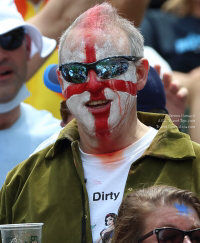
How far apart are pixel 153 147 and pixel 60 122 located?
1.43 m

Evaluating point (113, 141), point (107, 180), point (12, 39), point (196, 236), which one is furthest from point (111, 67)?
point (12, 39)

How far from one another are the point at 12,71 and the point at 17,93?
171 millimetres

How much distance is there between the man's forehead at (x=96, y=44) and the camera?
304cm

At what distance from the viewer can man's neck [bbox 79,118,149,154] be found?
10.00ft

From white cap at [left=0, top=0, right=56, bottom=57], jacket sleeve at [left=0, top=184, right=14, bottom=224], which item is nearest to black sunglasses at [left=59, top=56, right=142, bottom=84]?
jacket sleeve at [left=0, top=184, right=14, bottom=224]

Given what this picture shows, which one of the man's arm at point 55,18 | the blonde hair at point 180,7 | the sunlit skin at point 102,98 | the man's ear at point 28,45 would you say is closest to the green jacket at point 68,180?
the sunlit skin at point 102,98

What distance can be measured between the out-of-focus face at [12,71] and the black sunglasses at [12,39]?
3 cm

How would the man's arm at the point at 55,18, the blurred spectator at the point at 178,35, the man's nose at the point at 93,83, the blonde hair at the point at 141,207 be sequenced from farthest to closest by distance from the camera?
1. the blurred spectator at the point at 178,35
2. the man's arm at the point at 55,18
3. the man's nose at the point at 93,83
4. the blonde hair at the point at 141,207

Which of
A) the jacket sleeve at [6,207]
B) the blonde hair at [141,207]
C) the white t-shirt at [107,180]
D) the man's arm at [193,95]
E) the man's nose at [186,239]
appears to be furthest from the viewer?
the man's arm at [193,95]

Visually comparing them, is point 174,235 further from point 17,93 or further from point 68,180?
point 17,93

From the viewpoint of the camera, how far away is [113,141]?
3047mm

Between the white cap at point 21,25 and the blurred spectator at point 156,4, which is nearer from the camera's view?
the white cap at point 21,25

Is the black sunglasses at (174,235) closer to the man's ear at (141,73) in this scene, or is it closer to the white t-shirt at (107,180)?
the white t-shirt at (107,180)

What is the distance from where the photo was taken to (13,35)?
4164mm
